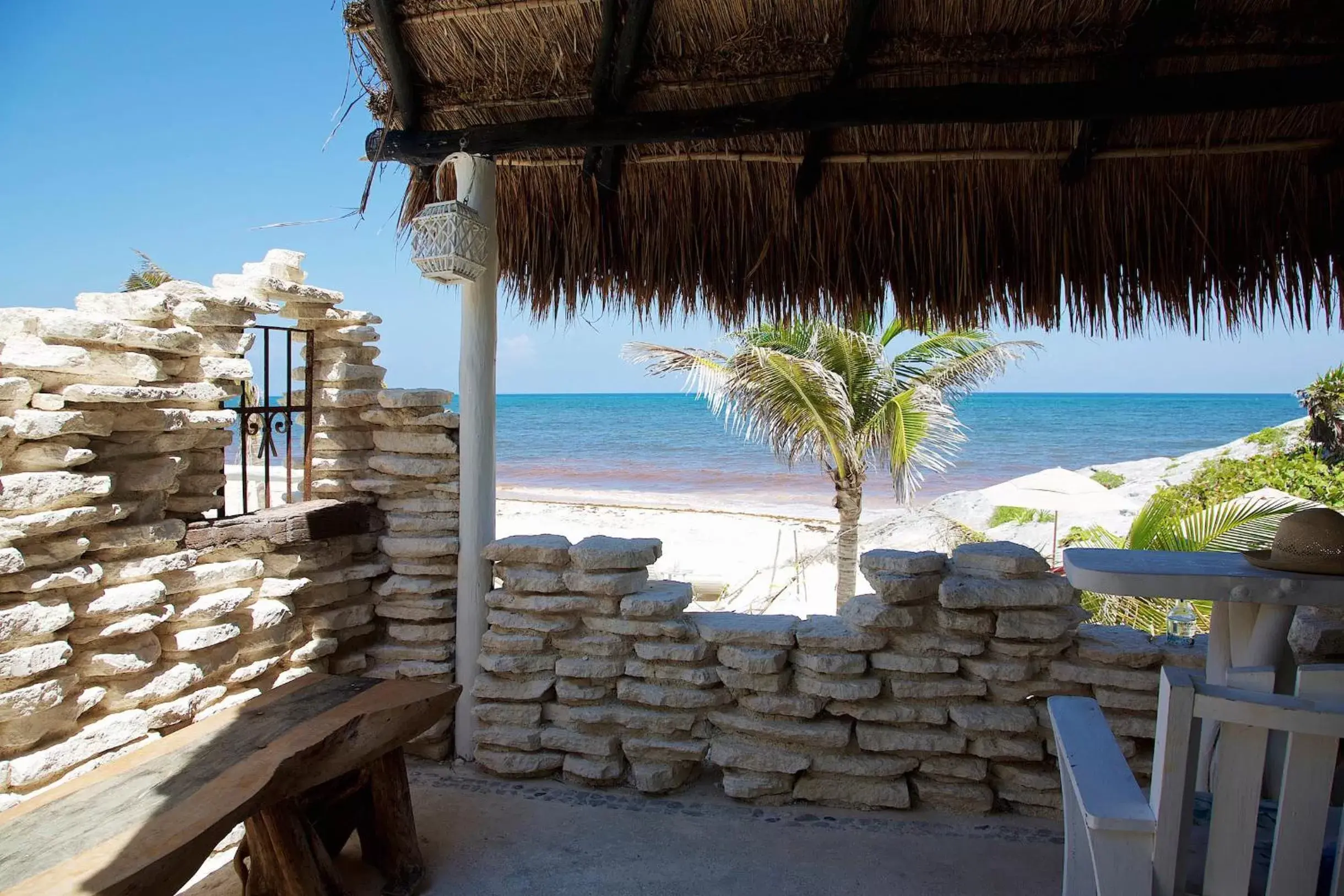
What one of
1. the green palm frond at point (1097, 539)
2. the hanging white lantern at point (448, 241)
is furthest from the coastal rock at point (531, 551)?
the green palm frond at point (1097, 539)

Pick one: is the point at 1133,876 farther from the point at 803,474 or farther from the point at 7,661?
the point at 803,474

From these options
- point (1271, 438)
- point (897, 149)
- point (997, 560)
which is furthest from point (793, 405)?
point (1271, 438)

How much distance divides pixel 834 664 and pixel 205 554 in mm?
2235

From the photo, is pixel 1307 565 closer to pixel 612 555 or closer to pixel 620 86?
pixel 612 555

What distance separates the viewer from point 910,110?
2611 mm

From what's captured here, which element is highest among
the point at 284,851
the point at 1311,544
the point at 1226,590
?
the point at 1311,544

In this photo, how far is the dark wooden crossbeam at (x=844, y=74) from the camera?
2406 millimetres

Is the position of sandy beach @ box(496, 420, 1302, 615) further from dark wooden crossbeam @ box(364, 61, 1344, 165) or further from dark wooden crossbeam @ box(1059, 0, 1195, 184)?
dark wooden crossbeam @ box(364, 61, 1344, 165)

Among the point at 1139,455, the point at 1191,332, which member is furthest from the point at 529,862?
the point at 1139,455

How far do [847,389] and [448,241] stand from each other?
4899mm

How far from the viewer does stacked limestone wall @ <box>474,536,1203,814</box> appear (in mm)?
2688

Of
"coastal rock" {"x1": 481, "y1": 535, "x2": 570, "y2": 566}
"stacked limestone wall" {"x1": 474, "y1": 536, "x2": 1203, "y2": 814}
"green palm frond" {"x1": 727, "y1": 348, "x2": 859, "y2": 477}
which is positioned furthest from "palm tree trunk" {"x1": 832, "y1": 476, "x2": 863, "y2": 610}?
"coastal rock" {"x1": 481, "y1": 535, "x2": 570, "y2": 566}

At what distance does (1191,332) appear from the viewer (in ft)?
10.2

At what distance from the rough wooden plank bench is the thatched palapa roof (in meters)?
1.83
